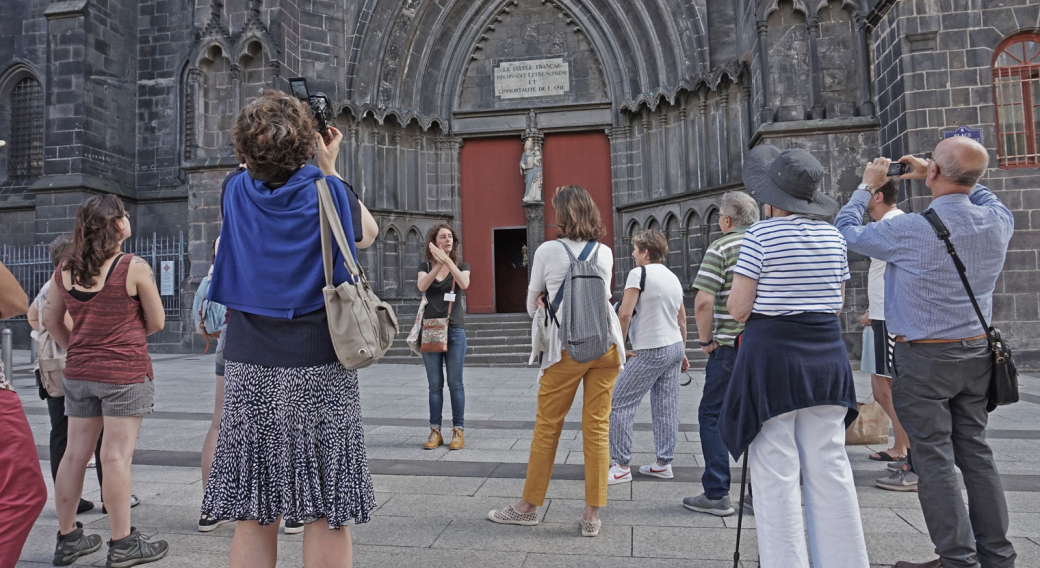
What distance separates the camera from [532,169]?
17.5m

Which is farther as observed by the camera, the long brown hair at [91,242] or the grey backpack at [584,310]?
the grey backpack at [584,310]

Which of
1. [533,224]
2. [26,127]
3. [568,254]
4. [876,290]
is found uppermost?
[26,127]

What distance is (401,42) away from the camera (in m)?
17.0

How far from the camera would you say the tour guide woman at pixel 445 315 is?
17.8 feet

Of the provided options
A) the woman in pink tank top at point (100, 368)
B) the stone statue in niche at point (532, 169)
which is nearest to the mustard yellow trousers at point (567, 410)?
the woman in pink tank top at point (100, 368)

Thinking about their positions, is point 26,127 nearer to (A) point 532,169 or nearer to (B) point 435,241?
(A) point 532,169

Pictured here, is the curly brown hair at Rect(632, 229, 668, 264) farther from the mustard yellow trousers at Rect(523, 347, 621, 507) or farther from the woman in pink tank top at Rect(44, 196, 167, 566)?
the woman in pink tank top at Rect(44, 196, 167, 566)

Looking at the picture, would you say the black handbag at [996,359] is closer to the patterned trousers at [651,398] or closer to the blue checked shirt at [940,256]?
the blue checked shirt at [940,256]

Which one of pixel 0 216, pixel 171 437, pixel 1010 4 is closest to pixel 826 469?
pixel 171 437

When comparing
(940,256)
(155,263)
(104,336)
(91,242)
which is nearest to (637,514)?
(940,256)

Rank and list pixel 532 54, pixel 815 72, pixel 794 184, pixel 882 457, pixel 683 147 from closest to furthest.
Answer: pixel 794 184 → pixel 882 457 → pixel 815 72 → pixel 683 147 → pixel 532 54

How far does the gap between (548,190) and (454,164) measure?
2.65m

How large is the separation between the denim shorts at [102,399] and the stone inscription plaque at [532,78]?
15687 millimetres

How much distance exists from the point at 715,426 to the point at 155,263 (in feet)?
53.0
